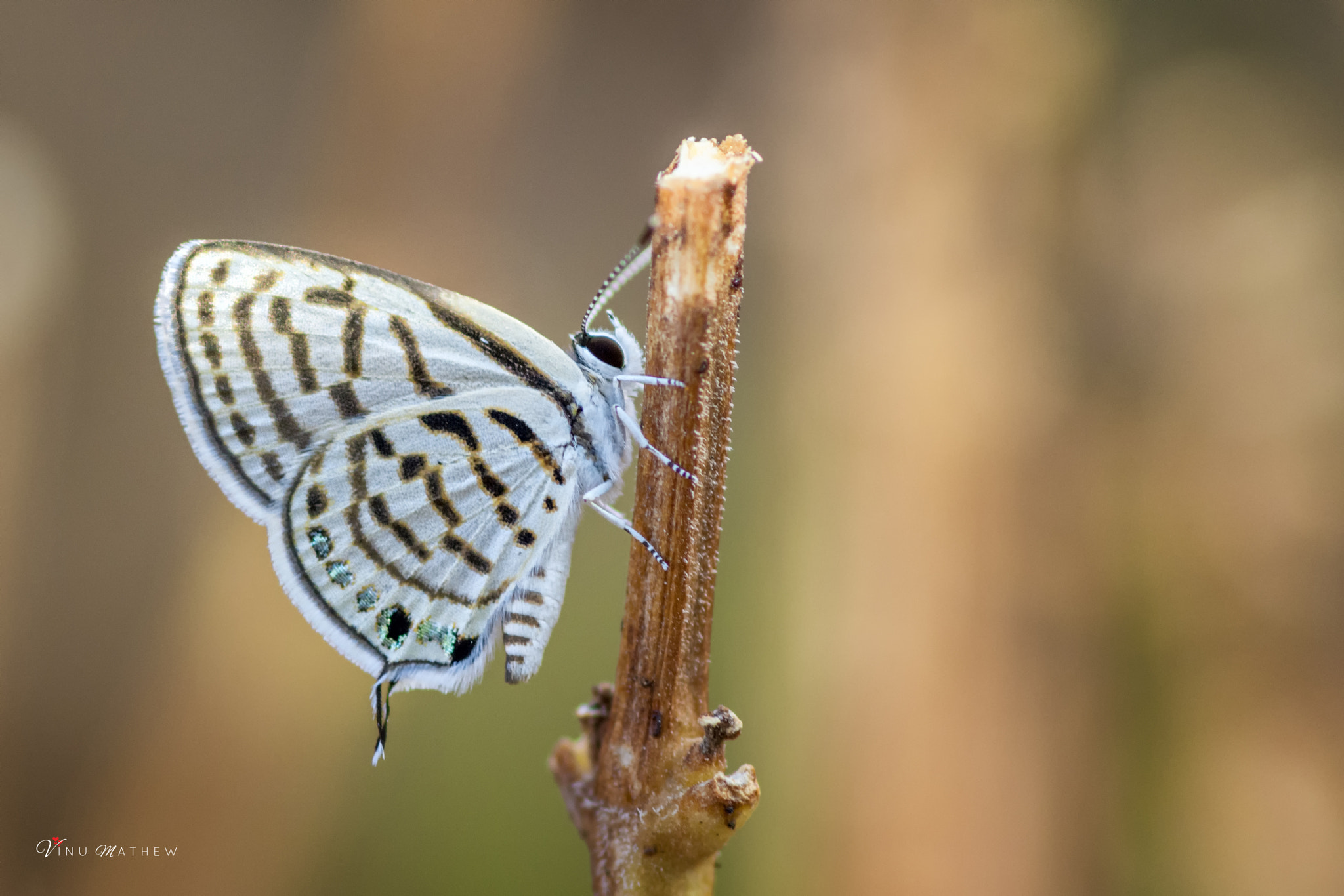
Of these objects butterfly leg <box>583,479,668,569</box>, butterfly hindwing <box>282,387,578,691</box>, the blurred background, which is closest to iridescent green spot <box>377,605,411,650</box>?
butterfly hindwing <box>282,387,578,691</box>

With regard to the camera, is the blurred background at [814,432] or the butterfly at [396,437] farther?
the blurred background at [814,432]

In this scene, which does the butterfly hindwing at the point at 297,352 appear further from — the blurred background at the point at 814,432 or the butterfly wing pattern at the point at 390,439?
the blurred background at the point at 814,432

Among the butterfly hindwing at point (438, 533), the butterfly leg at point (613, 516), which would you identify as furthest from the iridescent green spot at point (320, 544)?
the butterfly leg at point (613, 516)

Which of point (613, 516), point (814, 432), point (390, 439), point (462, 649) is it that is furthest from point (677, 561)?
point (814, 432)

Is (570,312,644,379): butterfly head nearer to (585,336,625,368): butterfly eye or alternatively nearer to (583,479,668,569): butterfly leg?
(585,336,625,368): butterfly eye

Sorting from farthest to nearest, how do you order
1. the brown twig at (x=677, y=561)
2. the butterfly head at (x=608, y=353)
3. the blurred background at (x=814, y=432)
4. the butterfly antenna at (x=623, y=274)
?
the blurred background at (x=814, y=432), the butterfly head at (x=608, y=353), the butterfly antenna at (x=623, y=274), the brown twig at (x=677, y=561)

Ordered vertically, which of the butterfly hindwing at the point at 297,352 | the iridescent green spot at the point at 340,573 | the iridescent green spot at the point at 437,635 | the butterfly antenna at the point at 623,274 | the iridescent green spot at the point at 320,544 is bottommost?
the iridescent green spot at the point at 437,635

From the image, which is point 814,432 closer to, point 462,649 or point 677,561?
point 462,649
